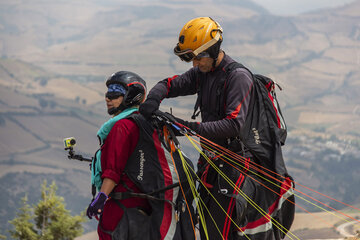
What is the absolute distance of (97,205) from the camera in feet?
11.1

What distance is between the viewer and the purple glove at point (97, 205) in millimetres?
3374

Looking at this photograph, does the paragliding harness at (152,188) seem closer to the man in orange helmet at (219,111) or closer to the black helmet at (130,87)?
the man in orange helmet at (219,111)

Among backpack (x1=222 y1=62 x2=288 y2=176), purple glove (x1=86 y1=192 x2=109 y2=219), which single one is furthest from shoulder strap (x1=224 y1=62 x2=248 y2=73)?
purple glove (x1=86 y1=192 x2=109 y2=219)

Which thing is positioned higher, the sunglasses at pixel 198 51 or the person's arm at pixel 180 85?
the sunglasses at pixel 198 51

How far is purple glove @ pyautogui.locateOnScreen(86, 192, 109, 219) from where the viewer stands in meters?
3.37

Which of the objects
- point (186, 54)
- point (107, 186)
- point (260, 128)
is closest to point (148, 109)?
point (186, 54)

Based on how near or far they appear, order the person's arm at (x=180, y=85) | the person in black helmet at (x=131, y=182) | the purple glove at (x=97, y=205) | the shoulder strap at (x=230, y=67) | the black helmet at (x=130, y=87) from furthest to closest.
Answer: the person's arm at (x=180, y=85) < the black helmet at (x=130, y=87) < the shoulder strap at (x=230, y=67) < the person in black helmet at (x=131, y=182) < the purple glove at (x=97, y=205)

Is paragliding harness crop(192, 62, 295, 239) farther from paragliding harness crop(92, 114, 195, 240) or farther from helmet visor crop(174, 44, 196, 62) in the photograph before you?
paragliding harness crop(92, 114, 195, 240)

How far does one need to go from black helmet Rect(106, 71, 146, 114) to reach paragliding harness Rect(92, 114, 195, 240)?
0.31 m

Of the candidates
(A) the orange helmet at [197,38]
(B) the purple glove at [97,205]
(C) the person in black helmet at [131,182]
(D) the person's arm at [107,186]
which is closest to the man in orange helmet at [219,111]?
(A) the orange helmet at [197,38]

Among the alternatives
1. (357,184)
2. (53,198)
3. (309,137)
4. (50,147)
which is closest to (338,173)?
(357,184)

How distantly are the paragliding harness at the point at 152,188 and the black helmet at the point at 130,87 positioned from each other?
1.02ft

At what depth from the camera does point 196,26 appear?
12.1ft

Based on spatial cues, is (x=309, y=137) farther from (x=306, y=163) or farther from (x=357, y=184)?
(x=357, y=184)
